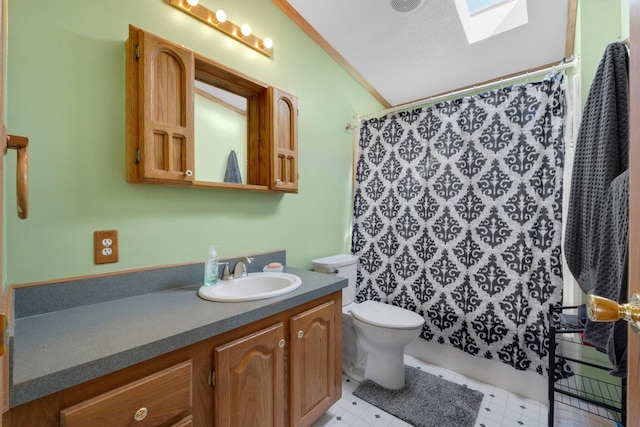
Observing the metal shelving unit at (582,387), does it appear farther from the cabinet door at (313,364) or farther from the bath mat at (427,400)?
the cabinet door at (313,364)

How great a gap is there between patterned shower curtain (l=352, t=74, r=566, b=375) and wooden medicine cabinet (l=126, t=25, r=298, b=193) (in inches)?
35.4

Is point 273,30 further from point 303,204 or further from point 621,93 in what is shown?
point 621,93

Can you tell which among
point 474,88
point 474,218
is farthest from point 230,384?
point 474,88

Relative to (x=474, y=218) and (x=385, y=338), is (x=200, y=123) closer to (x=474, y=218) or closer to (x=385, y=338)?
(x=385, y=338)

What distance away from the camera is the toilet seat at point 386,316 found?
5.56 feet

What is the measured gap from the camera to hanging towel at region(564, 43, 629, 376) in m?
0.89

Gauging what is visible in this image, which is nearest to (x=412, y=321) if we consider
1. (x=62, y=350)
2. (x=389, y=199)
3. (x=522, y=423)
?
(x=522, y=423)

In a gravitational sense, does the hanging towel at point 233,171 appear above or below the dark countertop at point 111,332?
above

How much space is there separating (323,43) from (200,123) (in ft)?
4.00

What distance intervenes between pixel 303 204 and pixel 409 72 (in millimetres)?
1422

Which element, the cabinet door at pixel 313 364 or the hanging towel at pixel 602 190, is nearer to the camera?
Answer: the hanging towel at pixel 602 190

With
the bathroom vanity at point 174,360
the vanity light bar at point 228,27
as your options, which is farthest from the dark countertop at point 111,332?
the vanity light bar at point 228,27

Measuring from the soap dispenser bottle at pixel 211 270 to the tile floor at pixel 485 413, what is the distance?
96cm

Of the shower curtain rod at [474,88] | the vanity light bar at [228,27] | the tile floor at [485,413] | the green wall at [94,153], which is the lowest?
the tile floor at [485,413]
